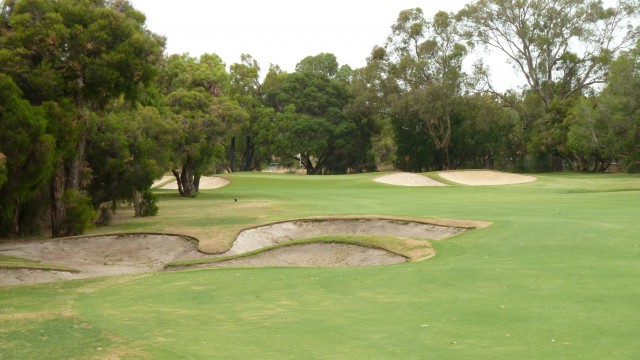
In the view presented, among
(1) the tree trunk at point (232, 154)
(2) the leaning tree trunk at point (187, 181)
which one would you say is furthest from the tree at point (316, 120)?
(2) the leaning tree trunk at point (187, 181)

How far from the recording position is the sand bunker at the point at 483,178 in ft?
196

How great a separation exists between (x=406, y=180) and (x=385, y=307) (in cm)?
5039

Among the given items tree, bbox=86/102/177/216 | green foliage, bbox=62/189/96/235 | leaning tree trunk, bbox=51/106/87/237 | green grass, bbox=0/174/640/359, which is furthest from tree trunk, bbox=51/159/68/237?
green grass, bbox=0/174/640/359

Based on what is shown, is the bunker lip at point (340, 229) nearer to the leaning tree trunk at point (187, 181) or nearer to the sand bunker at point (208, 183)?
the leaning tree trunk at point (187, 181)

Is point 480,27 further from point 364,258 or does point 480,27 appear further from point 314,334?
point 314,334

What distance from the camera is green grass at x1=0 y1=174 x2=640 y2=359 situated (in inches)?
320

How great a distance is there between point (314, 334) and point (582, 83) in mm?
76901

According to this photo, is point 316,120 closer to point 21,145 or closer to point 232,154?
point 232,154

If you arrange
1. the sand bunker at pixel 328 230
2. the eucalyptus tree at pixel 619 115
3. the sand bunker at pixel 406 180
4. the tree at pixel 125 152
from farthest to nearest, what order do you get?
1. the sand bunker at pixel 406 180
2. the eucalyptus tree at pixel 619 115
3. the tree at pixel 125 152
4. the sand bunker at pixel 328 230

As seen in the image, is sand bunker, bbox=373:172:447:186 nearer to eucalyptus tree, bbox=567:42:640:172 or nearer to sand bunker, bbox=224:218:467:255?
eucalyptus tree, bbox=567:42:640:172

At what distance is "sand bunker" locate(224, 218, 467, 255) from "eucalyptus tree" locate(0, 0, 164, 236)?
775cm

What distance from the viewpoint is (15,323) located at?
35.2ft

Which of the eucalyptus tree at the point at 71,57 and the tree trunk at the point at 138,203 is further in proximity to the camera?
the tree trunk at the point at 138,203

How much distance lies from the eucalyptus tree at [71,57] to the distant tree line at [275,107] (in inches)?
2.3
